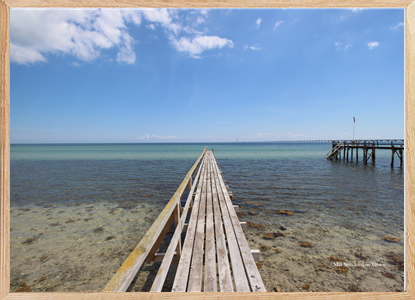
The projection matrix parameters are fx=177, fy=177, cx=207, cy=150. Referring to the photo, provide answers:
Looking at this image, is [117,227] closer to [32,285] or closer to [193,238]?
[32,285]

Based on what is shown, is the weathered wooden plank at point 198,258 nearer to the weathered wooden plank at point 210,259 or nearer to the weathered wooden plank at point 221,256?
the weathered wooden plank at point 210,259

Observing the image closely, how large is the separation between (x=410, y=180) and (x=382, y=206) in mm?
8895

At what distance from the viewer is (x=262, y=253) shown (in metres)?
4.25

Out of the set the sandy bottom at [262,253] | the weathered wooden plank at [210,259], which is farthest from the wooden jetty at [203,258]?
the sandy bottom at [262,253]

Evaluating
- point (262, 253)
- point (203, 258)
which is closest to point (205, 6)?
point (203, 258)

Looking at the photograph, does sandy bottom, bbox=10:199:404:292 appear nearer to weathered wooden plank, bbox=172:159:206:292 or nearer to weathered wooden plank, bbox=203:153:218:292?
weathered wooden plank, bbox=172:159:206:292

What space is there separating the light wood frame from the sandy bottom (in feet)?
8.45

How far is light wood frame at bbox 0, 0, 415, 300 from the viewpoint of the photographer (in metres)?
1.18

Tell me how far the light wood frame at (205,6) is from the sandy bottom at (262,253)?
2.57 m

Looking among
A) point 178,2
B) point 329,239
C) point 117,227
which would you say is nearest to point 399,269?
point 329,239

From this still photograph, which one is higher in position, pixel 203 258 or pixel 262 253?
pixel 203 258

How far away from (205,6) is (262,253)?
15.7 ft

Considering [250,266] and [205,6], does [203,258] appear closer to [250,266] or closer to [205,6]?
[250,266]

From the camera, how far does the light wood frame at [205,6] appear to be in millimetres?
1184
